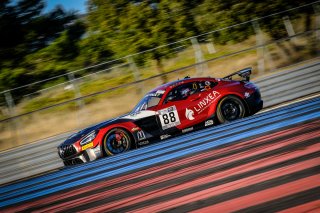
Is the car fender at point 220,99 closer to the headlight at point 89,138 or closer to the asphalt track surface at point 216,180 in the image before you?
the headlight at point 89,138

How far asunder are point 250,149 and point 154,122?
447cm

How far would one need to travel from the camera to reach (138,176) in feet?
16.1

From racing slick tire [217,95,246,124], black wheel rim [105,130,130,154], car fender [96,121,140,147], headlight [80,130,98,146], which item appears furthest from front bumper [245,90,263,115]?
headlight [80,130,98,146]

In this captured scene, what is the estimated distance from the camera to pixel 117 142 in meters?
9.05

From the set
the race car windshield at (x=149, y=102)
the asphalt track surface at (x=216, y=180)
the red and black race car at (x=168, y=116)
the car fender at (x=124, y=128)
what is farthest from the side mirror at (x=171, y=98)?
the asphalt track surface at (x=216, y=180)

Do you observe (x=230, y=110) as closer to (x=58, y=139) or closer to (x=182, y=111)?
(x=182, y=111)

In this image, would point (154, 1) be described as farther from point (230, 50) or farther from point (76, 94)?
point (76, 94)

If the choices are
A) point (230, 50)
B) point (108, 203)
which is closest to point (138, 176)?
point (108, 203)

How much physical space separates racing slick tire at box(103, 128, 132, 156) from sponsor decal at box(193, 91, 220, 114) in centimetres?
162

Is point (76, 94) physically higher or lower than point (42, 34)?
lower

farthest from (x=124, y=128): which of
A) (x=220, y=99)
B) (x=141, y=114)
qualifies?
(x=220, y=99)

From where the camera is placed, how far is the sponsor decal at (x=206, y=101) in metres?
9.18

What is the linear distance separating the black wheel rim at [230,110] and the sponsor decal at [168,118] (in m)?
1.08

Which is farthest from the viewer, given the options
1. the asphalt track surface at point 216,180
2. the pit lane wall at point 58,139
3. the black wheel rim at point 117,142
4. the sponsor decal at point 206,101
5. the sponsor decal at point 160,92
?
the pit lane wall at point 58,139
